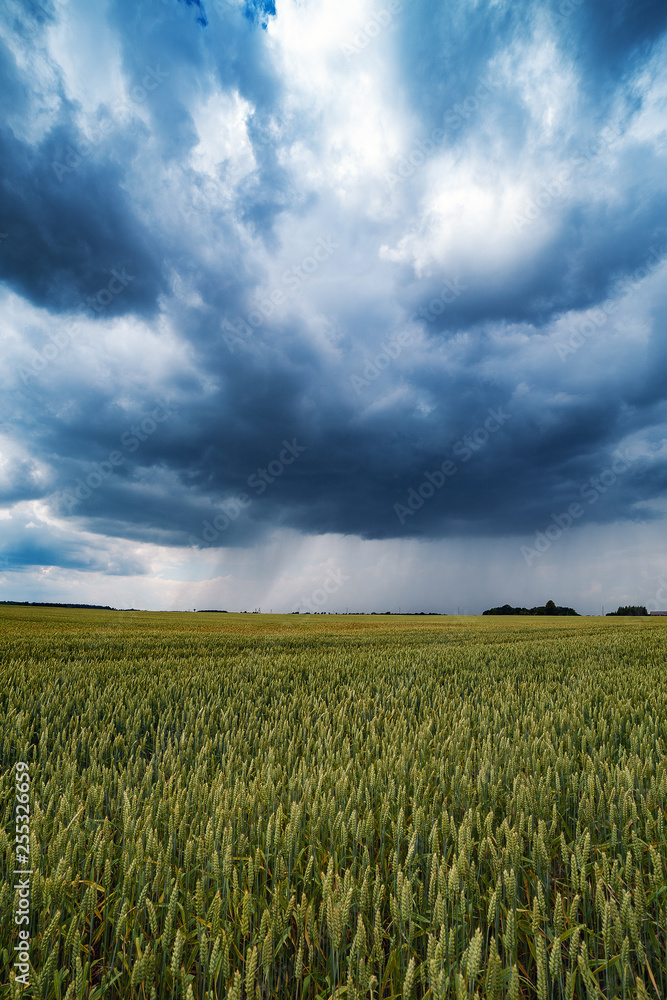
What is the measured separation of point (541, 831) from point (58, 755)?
3.88 meters

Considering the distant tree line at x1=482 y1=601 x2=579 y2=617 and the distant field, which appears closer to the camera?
the distant field

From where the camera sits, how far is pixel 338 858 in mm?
2291

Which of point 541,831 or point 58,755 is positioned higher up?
point 541,831

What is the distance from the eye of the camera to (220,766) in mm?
3701

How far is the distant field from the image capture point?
65.4 inches

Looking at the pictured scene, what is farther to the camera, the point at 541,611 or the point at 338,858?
the point at 541,611

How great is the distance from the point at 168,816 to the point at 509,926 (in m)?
1.83

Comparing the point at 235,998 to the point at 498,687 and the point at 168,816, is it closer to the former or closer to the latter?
the point at 168,816

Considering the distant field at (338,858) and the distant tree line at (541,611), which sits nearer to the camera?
the distant field at (338,858)

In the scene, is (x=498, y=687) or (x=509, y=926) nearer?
(x=509, y=926)

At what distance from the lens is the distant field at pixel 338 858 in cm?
166

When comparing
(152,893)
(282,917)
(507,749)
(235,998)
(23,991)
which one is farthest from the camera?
(507,749)

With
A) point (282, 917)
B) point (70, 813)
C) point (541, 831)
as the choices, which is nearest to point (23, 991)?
point (282, 917)

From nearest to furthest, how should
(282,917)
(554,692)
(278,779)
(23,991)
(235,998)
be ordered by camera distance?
1. (235,998)
2. (23,991)
3. (282,917)
4. (278,779)
5. (554,692)
